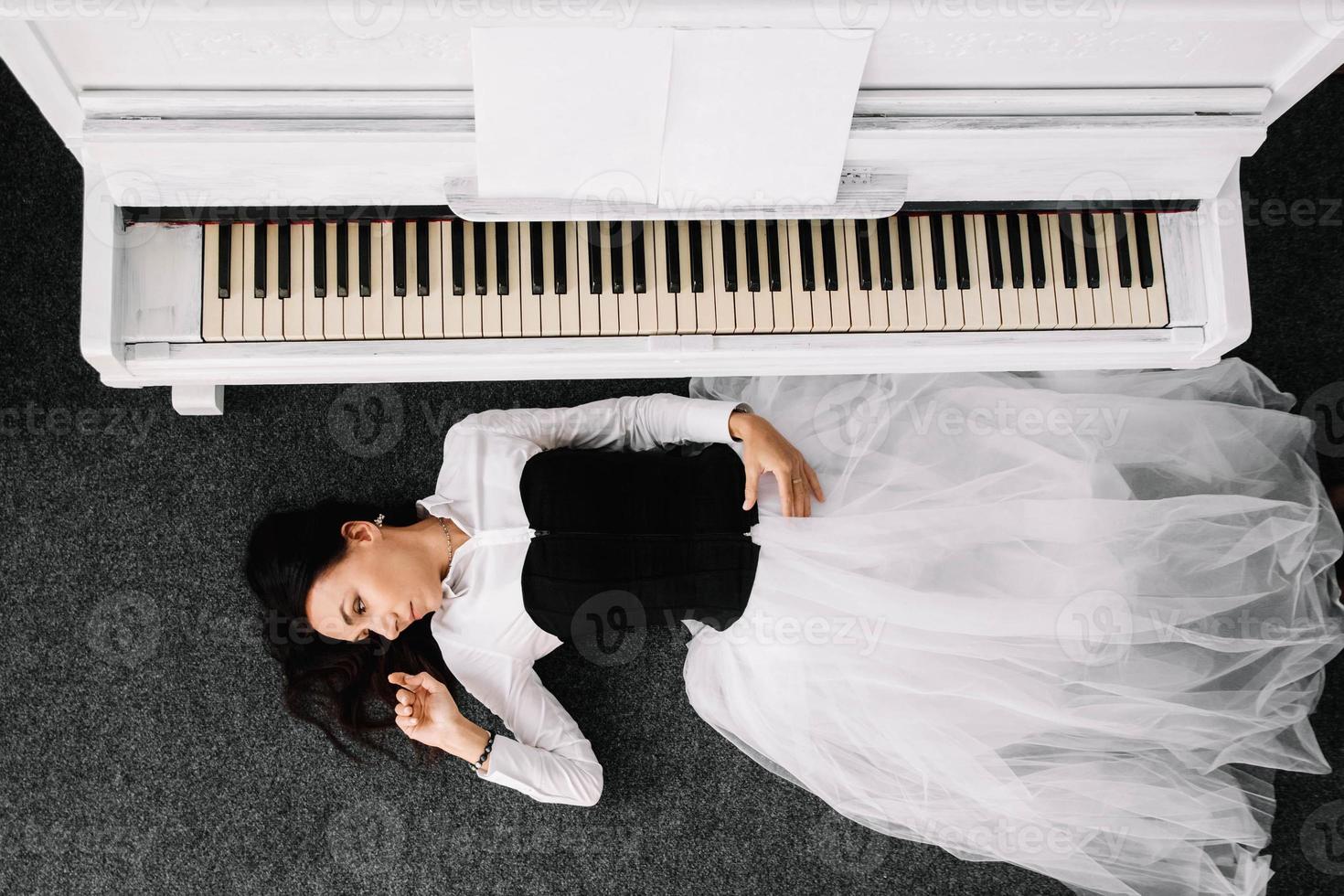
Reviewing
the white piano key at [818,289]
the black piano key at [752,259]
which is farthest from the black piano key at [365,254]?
the white piano key at [818,289]

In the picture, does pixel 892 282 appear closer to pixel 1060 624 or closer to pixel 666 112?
pixel 666 112

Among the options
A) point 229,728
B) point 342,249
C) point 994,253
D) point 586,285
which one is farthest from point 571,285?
point 229,728

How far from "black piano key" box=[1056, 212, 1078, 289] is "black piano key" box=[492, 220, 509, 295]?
0.84 metres

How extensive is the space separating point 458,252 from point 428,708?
785mm

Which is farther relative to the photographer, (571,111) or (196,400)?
(196,400)

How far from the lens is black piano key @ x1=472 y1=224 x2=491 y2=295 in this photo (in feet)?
4.81

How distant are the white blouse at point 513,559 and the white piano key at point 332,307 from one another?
35 centimetres

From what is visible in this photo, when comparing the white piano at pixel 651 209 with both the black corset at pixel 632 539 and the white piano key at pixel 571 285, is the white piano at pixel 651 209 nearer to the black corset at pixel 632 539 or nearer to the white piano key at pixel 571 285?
the white piano key at pixel 571 285

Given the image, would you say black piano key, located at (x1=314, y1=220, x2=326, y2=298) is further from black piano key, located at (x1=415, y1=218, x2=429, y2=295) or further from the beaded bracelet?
the beaded bracelet

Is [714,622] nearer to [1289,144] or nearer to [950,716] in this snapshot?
[950,716]

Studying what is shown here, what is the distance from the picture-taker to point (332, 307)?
146 centimetres

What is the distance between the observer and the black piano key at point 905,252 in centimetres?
150

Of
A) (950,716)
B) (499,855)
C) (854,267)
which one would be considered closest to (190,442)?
(499,855)

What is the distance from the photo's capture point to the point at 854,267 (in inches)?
59.3
